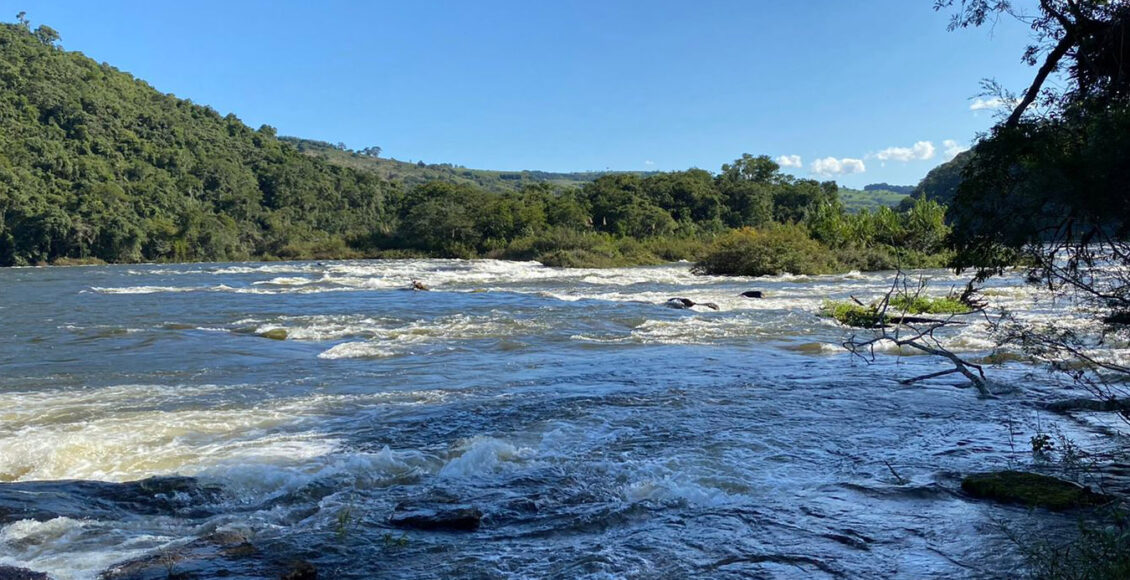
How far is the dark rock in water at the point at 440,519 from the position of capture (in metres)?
5.85

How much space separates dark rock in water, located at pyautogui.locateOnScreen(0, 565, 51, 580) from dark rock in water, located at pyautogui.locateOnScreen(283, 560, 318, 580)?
132 centimetres

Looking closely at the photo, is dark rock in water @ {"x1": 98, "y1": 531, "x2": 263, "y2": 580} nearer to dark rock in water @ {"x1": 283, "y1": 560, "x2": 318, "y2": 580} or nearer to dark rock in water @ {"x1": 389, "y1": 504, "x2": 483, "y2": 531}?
dark rock in water @ {"x1": 283, "y1": 560, "x2": 318, "y2": 580}

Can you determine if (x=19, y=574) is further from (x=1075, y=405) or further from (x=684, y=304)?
(x=684, y=304)

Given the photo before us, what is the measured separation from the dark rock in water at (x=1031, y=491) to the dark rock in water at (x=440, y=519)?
4.06m

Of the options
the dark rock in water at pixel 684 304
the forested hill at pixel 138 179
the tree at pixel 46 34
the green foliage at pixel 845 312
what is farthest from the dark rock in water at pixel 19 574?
the tree at pixel 46 34

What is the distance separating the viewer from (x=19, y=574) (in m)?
4.44

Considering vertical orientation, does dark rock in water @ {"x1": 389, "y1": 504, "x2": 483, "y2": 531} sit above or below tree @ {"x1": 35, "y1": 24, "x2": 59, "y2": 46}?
below

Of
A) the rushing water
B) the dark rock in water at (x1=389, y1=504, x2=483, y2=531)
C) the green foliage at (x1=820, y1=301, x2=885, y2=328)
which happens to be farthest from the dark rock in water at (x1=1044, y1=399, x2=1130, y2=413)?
the dark rock in water at (x1=389, y1=504, x2=483, y2=531)

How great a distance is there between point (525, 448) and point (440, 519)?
7.60 feet

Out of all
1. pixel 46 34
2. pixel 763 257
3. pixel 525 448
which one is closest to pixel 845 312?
pixel 525 448

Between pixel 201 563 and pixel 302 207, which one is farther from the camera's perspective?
pixel 302 207

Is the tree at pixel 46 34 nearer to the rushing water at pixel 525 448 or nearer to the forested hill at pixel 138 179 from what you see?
the forested hill at pixel 138 179

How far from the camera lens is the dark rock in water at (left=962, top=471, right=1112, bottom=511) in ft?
19.0

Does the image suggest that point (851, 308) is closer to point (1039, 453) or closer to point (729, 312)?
point (729, 312)
